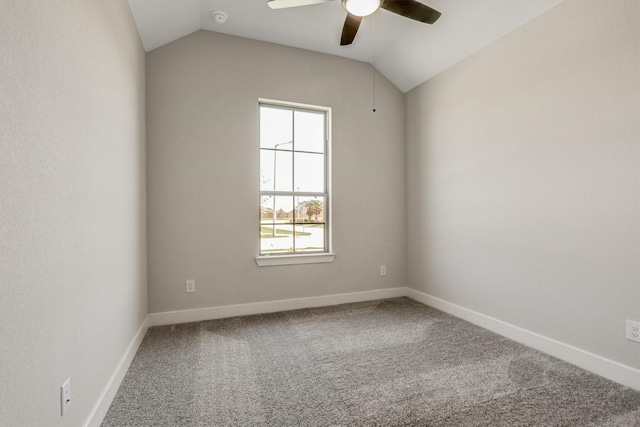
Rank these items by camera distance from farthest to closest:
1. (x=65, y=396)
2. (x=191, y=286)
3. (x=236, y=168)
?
(x=236, y=168) → (x=191, y=286) → (x=65, y=396)

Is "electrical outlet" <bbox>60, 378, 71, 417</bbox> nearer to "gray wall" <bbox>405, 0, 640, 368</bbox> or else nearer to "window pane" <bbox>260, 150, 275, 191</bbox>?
"window pane" <bbox>260, 150, 275, 191</bbox>

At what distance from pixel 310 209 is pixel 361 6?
201 cm

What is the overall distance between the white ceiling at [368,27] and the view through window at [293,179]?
0.72m

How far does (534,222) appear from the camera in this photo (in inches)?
94.0

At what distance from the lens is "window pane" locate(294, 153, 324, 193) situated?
3.44m

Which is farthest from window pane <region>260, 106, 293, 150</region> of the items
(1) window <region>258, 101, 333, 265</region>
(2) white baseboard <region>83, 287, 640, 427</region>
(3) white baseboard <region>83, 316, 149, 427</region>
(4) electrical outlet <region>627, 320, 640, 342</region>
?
(4) electrical outlet <region>627, 320, 640, 342</region>

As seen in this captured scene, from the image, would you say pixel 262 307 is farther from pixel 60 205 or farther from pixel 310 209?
pixel 60 205

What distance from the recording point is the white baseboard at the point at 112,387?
57.8 inches

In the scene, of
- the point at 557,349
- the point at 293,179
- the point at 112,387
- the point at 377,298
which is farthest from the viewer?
the point at 377,298

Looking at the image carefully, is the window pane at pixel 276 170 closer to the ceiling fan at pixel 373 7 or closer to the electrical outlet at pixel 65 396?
the ceiling fan at pixel 373 7

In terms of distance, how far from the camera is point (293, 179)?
342cm

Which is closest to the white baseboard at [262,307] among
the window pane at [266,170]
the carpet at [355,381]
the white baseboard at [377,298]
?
the white baseboard at [377,298]

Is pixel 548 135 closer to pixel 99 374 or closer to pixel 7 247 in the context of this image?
pixel 7 247

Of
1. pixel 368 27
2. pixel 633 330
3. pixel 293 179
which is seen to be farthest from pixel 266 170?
pixel 633 330
